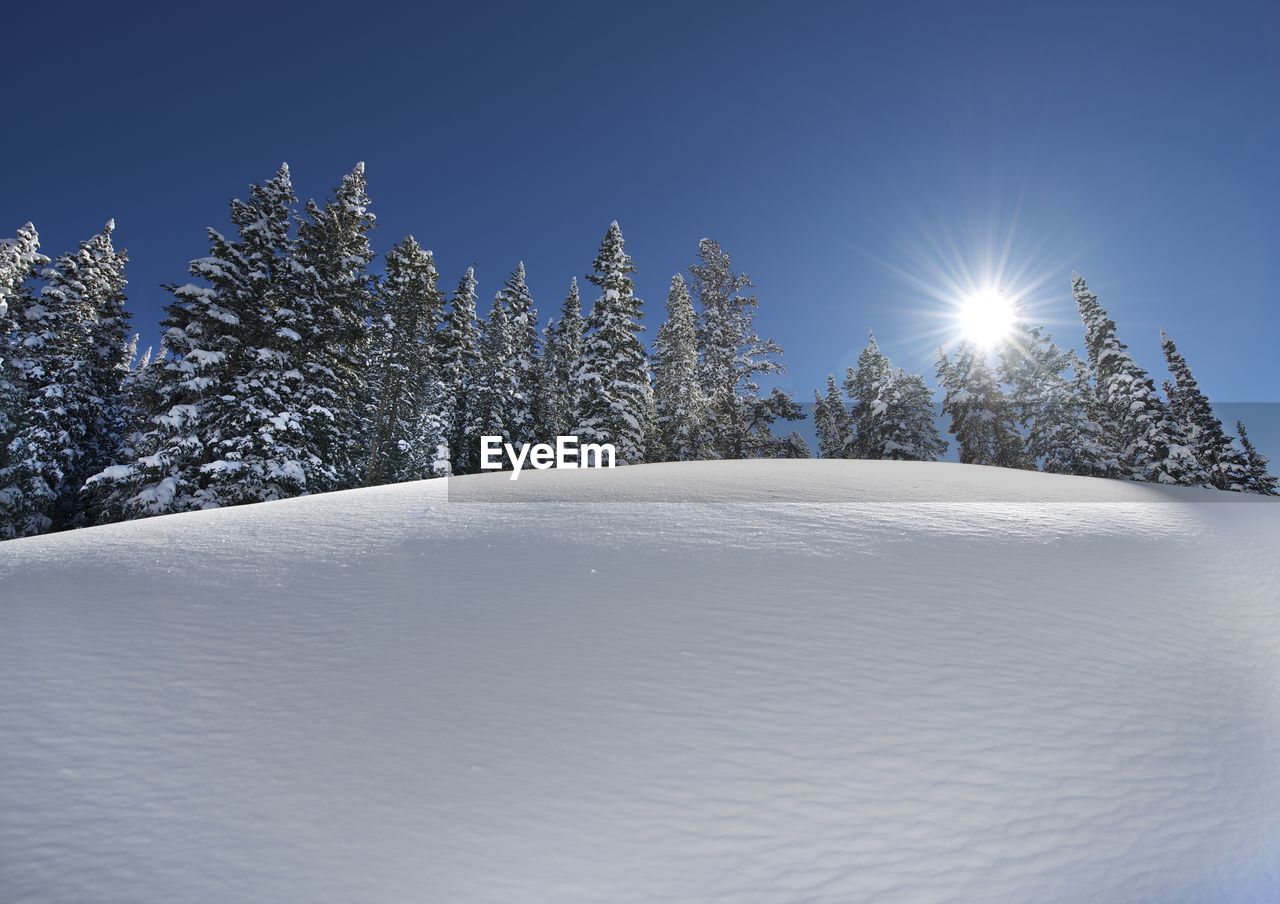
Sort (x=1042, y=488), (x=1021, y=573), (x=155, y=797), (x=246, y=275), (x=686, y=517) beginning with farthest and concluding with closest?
1. (x=246, y=275)
2. (x=1042, y=488)
3. (x=686, y=517)
4. (x=1021, y=573)
5. (x=155, y=797)

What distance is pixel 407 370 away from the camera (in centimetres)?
2823

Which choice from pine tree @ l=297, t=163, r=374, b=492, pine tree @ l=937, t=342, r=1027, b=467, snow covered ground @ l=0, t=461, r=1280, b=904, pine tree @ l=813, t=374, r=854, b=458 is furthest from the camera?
pine tree @ l=813, t=374, r=854, b=458

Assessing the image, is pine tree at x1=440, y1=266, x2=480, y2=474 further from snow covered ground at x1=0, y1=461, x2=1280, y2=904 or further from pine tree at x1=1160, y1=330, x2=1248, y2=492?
pine tree at x1=1160, y1=330, x2=1248, y2=492

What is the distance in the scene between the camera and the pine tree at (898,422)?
104 ft

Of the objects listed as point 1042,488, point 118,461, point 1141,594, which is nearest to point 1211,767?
point 1141,594

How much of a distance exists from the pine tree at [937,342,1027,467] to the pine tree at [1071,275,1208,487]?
3818 millimetres

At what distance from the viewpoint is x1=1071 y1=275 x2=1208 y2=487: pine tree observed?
24.2 meters

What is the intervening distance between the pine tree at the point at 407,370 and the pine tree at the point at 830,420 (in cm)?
2819

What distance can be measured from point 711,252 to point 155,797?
106 ft

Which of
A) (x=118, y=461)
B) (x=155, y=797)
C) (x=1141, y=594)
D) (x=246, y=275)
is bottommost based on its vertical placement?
(x=155, y=797)

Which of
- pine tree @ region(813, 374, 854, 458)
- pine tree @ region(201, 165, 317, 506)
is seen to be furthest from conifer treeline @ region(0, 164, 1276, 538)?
pine tree @ region(813, 374, 854, 458)

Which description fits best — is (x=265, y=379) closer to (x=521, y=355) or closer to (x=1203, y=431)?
(x=521, y=355)

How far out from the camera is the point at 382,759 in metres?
2.71

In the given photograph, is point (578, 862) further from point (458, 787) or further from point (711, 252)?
point (711, 252)
